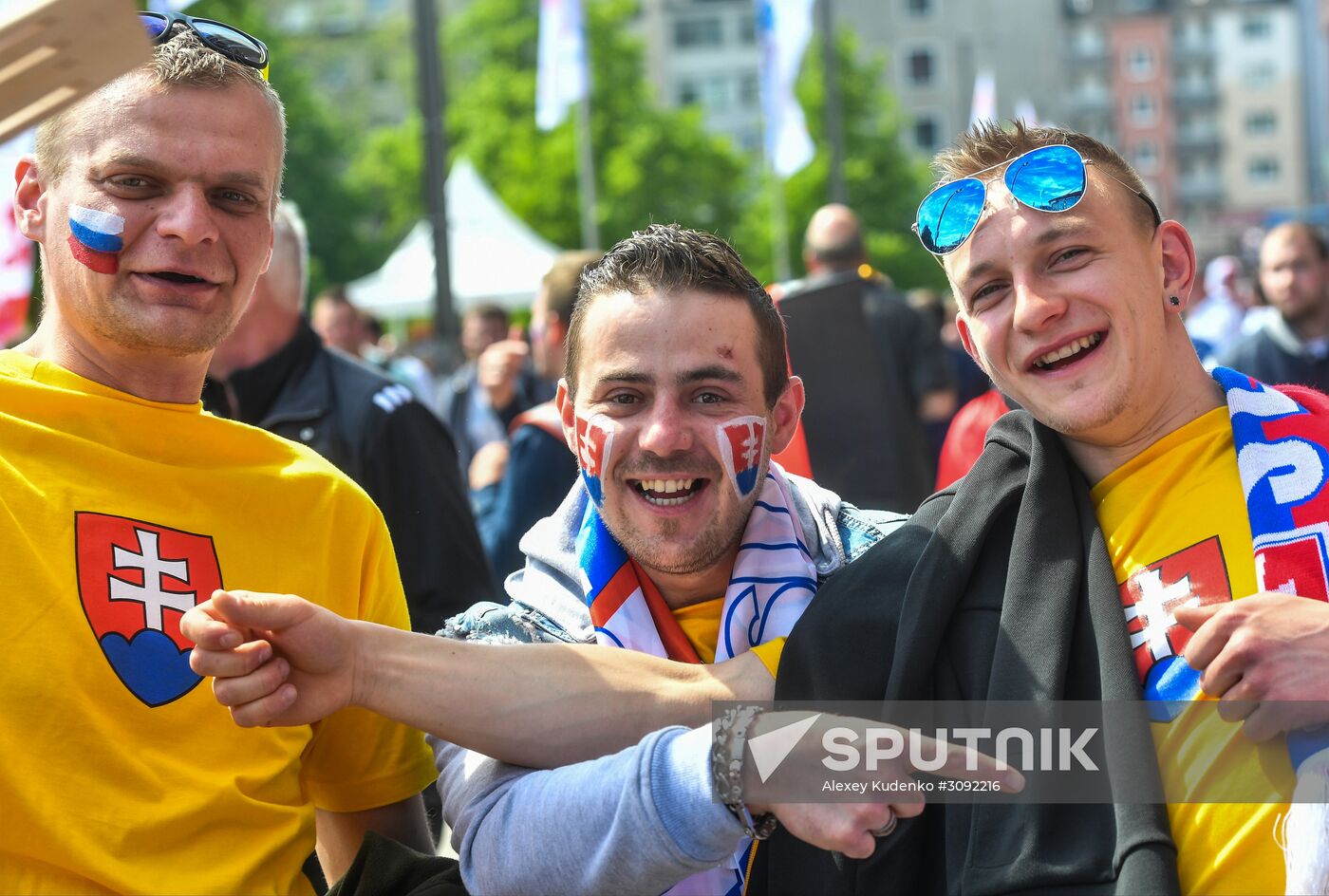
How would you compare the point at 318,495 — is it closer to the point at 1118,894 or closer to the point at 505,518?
the point at 1118,894

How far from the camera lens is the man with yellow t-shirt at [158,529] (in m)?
2.40

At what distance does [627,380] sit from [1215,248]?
106 m

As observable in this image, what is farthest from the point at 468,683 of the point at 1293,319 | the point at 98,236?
the point at 1293,319

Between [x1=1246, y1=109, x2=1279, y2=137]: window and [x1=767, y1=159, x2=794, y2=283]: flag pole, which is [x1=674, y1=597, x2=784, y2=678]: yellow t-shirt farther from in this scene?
[x1=1246, y1=109, x2=1279, y2=137]: window

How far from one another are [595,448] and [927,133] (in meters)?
75.4

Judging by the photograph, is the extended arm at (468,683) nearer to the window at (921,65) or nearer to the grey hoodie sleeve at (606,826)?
the grey hoodie sleeve at (606,826)

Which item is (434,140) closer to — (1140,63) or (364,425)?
(364,425)

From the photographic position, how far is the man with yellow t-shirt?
2.40 meters

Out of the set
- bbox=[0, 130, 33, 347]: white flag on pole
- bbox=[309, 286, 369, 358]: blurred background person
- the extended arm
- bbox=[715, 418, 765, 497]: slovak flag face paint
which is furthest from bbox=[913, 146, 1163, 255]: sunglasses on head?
bbox=[0, 130, 33, 347]: white flag on pole

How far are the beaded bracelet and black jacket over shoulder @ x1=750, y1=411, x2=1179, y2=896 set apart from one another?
0.93 ft

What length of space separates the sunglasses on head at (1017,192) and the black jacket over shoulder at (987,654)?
438mm

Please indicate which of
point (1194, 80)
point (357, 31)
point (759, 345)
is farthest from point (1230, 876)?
point (1194, 80)

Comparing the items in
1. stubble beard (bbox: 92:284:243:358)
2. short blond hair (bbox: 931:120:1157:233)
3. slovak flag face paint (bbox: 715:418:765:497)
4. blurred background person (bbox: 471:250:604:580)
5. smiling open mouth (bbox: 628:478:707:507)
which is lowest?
blurred background person (bbox: 471:250:604:580)

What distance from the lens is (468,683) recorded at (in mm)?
2572
